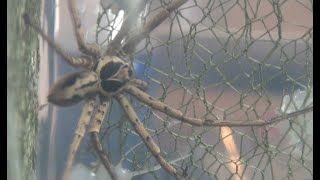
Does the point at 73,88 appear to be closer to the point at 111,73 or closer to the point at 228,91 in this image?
the point at 111,73

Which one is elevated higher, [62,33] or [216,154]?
[62,33]

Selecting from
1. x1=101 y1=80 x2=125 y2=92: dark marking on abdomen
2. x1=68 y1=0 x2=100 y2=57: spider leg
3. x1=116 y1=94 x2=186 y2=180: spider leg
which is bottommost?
x1=116 y1=94 x2=186 y2=180: spider leg

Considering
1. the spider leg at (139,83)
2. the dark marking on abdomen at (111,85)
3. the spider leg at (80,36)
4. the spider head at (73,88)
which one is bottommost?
the dark marking on abdomen at (111,85)

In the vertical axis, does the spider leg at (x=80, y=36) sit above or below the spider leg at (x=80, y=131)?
above
